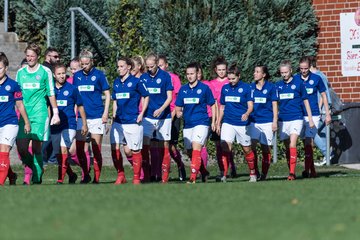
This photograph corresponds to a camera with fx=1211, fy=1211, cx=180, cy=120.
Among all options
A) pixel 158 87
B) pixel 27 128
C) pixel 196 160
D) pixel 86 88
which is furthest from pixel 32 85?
pixel 196 160

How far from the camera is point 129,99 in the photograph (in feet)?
60.9

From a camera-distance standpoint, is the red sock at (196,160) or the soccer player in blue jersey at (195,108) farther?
the soccer player in blue jersey at (195,108)

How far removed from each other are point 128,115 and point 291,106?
9.86 ft

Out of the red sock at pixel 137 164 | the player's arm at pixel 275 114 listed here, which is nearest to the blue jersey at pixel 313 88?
the player's arm at pixel 275 114

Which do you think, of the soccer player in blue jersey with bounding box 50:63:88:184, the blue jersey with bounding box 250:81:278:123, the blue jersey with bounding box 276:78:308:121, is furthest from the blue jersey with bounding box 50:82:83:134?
the blue jersey with bounding box 276:78:308:121

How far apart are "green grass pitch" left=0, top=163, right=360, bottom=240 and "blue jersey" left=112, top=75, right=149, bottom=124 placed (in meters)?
3.15

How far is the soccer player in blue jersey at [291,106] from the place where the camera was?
64.9 feet

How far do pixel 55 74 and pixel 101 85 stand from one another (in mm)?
799

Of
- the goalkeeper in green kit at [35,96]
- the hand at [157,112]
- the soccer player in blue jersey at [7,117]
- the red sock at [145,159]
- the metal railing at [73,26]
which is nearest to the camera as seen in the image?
the soccer player in blue jersey at [7,117]

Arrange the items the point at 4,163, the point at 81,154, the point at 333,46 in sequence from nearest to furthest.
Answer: the point at 4,163
the point at 81,154
the point at 333,46

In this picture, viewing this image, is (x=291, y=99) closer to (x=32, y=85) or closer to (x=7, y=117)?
(x=32, y=85)

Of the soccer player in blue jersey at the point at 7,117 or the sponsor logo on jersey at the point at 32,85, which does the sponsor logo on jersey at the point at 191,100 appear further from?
the soccer player in blue jersey at the point at 7,117

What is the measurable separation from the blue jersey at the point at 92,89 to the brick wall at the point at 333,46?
903 centimetres

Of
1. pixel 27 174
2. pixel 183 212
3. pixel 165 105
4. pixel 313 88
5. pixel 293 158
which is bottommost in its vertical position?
pixel 27 174
